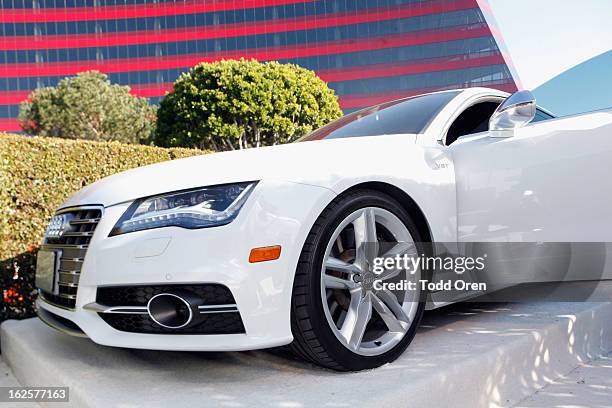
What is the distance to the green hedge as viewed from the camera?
3.72 m

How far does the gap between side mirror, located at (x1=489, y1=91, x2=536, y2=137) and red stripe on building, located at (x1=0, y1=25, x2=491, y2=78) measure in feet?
157

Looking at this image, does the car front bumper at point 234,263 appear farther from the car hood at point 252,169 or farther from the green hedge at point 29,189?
the green hedge at point 29,189

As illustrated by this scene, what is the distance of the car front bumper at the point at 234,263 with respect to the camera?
194 centimetres

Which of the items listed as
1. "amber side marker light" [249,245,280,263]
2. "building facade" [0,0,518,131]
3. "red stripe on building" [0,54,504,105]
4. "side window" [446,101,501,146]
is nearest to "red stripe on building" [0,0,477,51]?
"building facade" [0,0,518,131]

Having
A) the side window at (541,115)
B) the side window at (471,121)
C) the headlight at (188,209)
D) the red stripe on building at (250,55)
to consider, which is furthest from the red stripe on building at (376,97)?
the headlight at (188,209)

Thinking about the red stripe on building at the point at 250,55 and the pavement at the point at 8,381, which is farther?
the red stripe on building at the point at 250,55

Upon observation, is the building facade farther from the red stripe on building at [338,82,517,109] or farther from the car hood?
the car hood

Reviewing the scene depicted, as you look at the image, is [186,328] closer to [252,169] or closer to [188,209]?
[188,209]

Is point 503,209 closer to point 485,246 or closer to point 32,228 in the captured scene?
point 485,246

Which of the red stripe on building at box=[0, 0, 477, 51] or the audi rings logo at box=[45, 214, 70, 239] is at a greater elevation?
the red stripe on building at box=[0, 0, 477, 51]

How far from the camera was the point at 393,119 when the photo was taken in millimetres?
3092

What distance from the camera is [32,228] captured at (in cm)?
415

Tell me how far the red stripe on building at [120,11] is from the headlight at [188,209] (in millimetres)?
52654

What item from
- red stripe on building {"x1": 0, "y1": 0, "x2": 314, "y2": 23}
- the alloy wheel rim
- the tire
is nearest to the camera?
the tire
